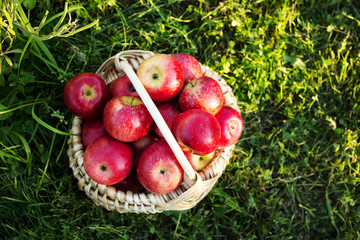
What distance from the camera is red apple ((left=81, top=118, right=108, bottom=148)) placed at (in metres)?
2.33

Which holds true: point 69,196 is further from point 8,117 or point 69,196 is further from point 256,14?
point 256,14

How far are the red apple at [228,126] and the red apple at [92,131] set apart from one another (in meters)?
0.90

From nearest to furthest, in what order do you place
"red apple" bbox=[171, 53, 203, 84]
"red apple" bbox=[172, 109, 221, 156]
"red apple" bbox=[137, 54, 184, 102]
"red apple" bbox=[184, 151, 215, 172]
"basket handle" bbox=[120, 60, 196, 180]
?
"basket handle" bbox=[120, 60, 196, 180], "red apple" bbox=[172, 109, 221, 156], "red apple" bbox=[137, 54, 184, 102], "red apple" bbox=[184, 151, 215, 172], "red apple" bbox=[171, 53, 203, 84]

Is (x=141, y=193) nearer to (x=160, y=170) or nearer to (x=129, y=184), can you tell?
(x=129, y=184)

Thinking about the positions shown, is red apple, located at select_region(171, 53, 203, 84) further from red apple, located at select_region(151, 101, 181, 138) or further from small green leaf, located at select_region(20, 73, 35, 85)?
small green leaf, located at select_region(20, 73, 35, 85)

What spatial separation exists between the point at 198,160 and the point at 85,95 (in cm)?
98

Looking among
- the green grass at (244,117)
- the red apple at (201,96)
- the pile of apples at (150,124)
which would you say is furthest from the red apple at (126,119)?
the green grass at (244,117)

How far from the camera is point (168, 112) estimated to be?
2.32 m

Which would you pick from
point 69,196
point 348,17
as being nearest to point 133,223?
point 69,196

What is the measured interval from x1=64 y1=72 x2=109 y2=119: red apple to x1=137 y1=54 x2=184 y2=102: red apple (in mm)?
342

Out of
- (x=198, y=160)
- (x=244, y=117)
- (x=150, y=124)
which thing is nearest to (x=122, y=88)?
(x=150, y=124)

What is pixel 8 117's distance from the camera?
7.65 ft

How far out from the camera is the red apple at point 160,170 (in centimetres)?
208

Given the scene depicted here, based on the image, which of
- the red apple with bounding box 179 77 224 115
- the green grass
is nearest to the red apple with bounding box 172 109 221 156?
the red apple with bounding box 179 77 224 115
